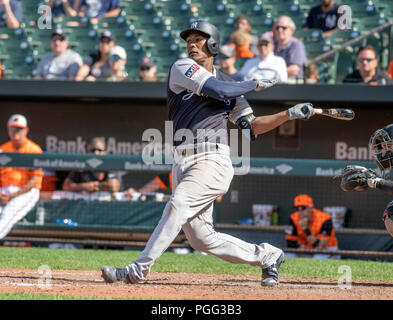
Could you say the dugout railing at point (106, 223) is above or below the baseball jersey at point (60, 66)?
below

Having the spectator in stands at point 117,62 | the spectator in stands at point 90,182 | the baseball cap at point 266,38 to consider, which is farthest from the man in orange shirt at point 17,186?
the baseball cap at point 266,38

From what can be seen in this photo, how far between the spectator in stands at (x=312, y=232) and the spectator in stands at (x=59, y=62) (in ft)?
13.9

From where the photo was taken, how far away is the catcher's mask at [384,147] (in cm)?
520

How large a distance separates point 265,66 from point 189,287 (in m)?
5.35

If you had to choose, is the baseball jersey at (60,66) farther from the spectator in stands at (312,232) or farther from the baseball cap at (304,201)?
the spectator in stands at (312,232)

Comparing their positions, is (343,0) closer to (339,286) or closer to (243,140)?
(243,140)

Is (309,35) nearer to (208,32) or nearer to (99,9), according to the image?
(99,9)

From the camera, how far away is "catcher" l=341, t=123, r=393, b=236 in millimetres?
4941

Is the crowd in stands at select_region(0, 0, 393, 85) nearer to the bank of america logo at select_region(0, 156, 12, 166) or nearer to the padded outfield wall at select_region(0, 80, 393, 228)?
the padded outfield wall at select_region(0, 80, 393, 228)

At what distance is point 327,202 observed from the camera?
34.8ft

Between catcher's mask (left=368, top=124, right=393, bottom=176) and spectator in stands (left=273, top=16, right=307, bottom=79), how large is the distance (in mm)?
5553

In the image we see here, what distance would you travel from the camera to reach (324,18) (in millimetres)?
11828

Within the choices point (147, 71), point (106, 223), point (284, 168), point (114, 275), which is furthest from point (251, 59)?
point (114, 275)
